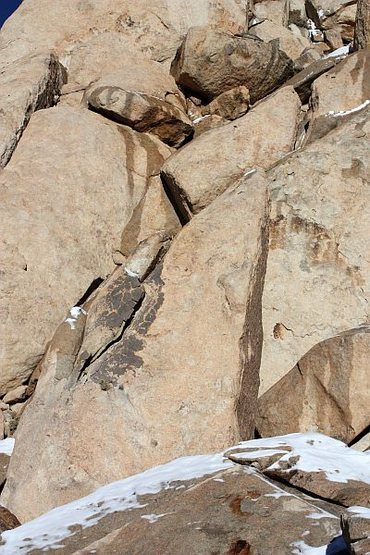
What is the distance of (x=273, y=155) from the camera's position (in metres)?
14.2

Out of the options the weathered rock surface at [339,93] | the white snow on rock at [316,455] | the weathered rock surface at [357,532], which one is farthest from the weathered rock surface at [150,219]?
the weathered rock surface at [357,532]

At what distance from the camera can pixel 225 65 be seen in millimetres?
17656

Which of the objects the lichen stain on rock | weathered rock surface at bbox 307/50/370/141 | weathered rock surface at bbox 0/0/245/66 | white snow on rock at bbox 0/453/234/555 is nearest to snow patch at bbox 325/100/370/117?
weathered rock surface at bbox 307/50/370/141

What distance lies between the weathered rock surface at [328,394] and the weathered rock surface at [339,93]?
5.74m

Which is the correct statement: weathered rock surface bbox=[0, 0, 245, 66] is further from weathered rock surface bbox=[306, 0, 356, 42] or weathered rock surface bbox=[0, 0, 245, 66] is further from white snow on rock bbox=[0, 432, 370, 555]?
white snow on rock bbox=[0, 432, 370, 555]

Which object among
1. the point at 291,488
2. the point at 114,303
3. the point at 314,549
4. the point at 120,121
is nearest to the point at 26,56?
the point at 120,121

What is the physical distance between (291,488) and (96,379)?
363 cm

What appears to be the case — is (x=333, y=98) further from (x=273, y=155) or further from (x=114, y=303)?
(x=114, y=303)

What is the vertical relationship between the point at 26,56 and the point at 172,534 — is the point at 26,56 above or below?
above

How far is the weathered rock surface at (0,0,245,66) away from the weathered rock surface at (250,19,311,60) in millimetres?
688

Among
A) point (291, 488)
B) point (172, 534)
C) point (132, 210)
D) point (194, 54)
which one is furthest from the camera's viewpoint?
point (194, 54)

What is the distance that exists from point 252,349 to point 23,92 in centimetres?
833

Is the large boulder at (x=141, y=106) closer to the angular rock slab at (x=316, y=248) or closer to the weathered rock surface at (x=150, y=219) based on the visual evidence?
the weathered rock surface at (x=150, y=219)

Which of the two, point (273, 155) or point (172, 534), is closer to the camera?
point (172, 534)
